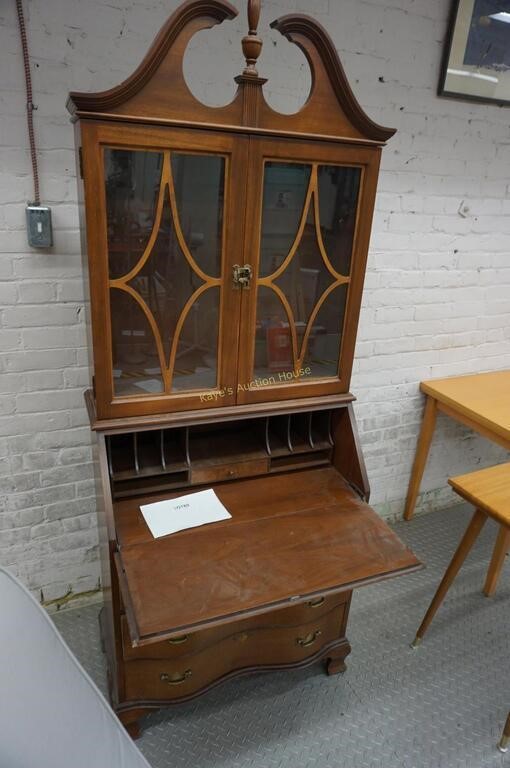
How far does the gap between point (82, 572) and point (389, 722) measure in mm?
1104

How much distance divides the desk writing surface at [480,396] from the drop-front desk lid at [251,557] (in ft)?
2.54

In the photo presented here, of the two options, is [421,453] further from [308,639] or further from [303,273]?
[303,273]

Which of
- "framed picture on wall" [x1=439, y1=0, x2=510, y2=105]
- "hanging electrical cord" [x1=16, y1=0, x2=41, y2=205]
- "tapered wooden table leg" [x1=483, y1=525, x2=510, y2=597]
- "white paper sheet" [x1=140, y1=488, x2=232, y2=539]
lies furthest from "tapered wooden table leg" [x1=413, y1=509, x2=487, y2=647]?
"hanging electrical cord" [x1=16, y1=0, x2=41, y2=205]

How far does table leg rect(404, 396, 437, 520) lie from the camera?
2.21m

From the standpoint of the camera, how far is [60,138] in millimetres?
1313

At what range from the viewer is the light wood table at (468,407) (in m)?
1.90

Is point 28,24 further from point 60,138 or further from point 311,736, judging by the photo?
point 311,736

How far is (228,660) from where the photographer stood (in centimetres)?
142

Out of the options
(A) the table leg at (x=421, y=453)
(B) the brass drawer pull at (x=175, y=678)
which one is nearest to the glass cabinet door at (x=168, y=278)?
(B) the brass drawer pull at (x=175, y=678)

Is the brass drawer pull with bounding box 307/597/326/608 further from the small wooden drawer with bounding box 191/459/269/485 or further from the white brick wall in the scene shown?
the white brick wall

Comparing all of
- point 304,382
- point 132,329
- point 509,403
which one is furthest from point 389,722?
point 132,329

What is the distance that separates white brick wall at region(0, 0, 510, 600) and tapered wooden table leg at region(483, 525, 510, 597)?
512 mm

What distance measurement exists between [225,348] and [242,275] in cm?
18

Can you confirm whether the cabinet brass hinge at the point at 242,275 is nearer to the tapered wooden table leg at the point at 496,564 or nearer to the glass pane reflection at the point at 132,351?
the glass pane reflection at the point at 132,351
